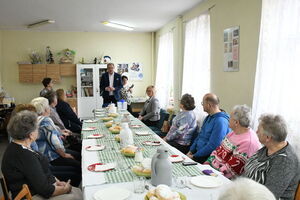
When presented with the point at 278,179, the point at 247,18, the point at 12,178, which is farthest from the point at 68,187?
the point at 247,18

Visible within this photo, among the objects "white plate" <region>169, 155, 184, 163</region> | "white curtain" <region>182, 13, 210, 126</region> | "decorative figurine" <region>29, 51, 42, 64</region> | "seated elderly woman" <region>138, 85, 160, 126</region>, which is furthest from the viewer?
"decorative figurine" <region>29, 51, 42, 64</region>

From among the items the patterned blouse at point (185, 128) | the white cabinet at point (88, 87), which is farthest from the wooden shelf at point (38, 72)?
the patterned blouse at point (185, 128)

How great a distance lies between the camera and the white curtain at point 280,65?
8.94ft

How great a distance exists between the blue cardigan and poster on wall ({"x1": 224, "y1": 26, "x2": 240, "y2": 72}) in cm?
124

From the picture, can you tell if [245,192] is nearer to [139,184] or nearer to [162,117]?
[139,184]

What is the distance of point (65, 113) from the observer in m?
4.53

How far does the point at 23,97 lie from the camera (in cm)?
812

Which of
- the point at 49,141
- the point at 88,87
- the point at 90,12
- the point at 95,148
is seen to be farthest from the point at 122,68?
the point at 95,148

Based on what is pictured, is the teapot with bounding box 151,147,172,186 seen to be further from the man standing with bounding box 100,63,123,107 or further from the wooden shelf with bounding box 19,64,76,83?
the wooden shelf with bounding box 19,64,76,83

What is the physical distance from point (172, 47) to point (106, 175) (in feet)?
17.1

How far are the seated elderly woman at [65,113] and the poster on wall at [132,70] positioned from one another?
401 cm

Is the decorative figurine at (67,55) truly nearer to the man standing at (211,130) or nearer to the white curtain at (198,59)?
the white curtain at (198,59)

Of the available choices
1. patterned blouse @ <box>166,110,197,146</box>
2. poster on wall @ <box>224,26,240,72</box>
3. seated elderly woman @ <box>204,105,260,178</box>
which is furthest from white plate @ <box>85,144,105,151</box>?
poster on wall @ <box>224,26,240,72</box>

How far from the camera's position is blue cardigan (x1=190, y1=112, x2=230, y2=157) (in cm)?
290
